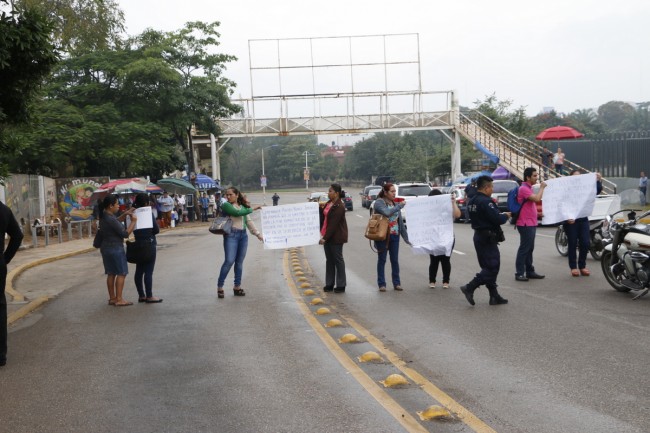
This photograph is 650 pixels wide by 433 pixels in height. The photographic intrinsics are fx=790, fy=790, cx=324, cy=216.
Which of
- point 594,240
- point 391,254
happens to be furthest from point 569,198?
point 391,254

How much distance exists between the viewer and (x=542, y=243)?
2031 centimetres

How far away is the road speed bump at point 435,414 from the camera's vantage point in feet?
17.9

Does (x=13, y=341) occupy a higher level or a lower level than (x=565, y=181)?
lower

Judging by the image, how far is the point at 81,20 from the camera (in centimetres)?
2623

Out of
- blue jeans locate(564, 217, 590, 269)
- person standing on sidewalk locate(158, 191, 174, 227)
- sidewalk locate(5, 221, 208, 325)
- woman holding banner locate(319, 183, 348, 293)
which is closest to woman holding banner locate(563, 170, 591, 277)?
blue jeans locate(564, 217, 590, 269)

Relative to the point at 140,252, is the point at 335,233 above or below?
above

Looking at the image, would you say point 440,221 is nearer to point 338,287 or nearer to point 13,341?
point 338,287

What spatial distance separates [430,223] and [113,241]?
4853 mm

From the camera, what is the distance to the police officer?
34.0 ft

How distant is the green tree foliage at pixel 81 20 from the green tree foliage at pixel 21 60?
1077 centimetres

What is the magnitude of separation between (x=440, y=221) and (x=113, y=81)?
2993cm

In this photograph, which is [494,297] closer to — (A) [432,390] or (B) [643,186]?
(A) [432,390]

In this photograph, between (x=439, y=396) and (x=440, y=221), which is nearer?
(x=439, y=396)

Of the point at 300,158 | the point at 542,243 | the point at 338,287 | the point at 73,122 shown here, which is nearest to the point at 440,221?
the point at 338,287
